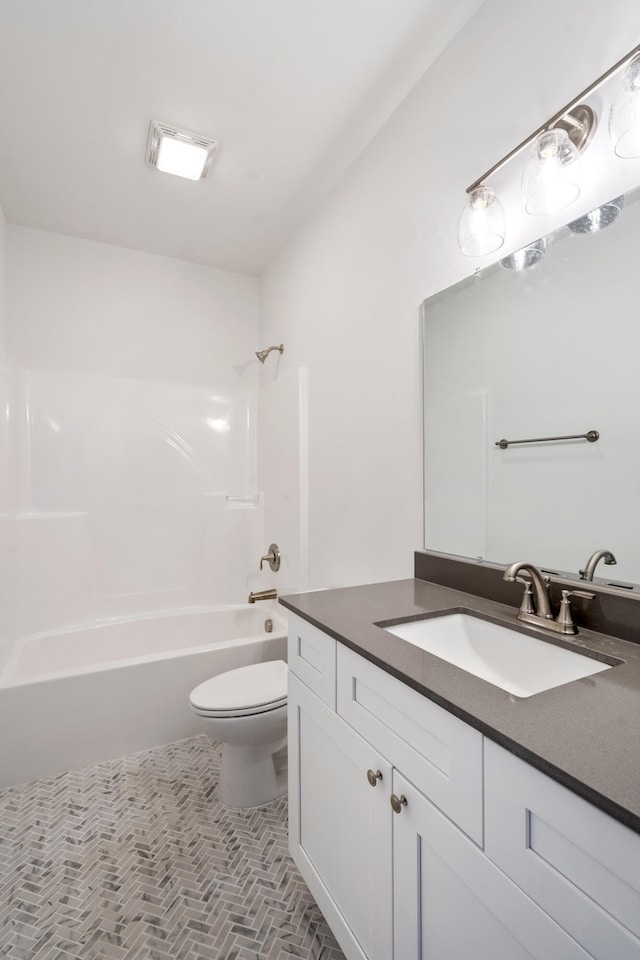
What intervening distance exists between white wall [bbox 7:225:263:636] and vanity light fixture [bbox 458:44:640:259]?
2188mm

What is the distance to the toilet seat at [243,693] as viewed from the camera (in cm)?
167

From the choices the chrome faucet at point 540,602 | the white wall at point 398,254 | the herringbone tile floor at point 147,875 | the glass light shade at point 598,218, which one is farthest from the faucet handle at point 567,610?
the herringbone tile floor at point 147,875

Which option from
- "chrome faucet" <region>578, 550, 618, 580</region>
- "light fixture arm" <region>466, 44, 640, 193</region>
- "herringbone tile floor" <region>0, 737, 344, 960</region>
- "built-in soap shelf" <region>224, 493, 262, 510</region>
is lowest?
"herringbone tile floor" <region>0, 737, 344, 960</region>

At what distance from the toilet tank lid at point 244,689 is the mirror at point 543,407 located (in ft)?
2.77

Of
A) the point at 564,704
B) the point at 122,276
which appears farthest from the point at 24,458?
the point at 564,704

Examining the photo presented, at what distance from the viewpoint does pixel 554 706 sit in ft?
2.27

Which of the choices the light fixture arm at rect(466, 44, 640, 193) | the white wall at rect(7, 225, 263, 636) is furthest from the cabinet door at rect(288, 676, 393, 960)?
the white wall at rect(7, 225, 263, 636)

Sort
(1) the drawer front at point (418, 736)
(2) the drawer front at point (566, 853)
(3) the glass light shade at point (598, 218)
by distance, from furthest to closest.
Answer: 1. (3) the glass light shade at point (598, 218)
2. (1) the drawer front at point (418, 736)
3. (2) the drawer front at point (566, 853)

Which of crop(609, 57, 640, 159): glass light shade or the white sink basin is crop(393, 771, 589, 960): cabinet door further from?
crop(609, 57, 640, 159): glass light shade

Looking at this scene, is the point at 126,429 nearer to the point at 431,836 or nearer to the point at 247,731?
the point at 247,731

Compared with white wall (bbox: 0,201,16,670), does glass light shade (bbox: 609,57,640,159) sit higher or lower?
higher

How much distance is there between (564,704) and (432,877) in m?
0.39

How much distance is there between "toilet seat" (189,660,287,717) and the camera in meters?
1.67

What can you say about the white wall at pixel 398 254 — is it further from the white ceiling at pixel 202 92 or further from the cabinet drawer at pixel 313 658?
the cabinet drawer at pixel 313 658
